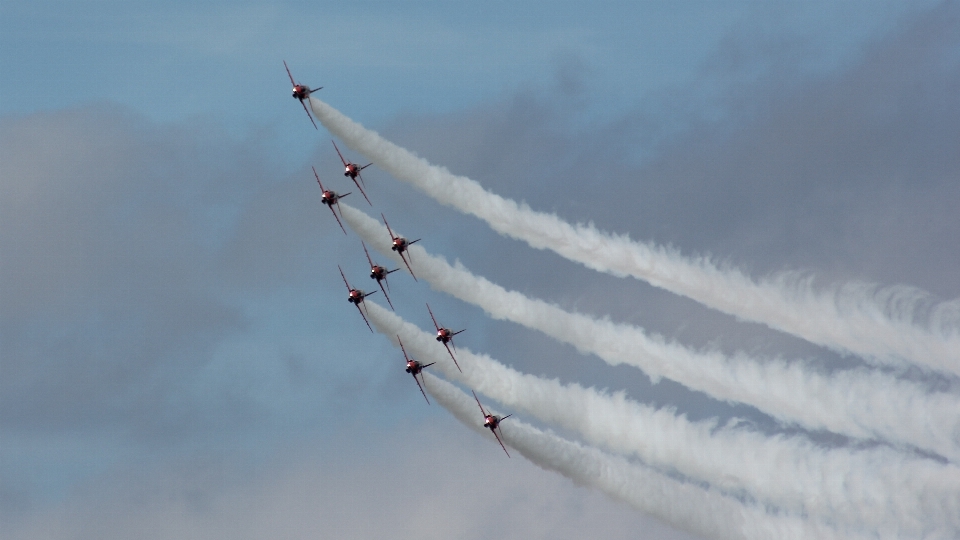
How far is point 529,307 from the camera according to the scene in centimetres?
10819

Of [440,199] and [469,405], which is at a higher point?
[440,199]

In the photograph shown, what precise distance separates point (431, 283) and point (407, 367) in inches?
238

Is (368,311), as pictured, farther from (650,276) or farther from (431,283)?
(650,276)

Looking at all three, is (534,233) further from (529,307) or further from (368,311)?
(368,311)

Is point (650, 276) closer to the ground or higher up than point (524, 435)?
higher up

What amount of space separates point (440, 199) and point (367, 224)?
6.95m

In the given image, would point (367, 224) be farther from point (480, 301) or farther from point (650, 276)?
point (650, 276)

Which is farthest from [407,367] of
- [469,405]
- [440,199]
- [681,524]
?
[681,524]

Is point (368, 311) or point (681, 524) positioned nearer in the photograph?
point (681, 524)

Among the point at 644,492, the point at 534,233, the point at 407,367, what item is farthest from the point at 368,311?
the point at 644,492

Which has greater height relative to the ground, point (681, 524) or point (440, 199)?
point (440, 199)

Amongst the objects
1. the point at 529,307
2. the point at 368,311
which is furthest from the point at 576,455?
the point at 368,311

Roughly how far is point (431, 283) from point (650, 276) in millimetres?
13548

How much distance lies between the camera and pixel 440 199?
348ft
